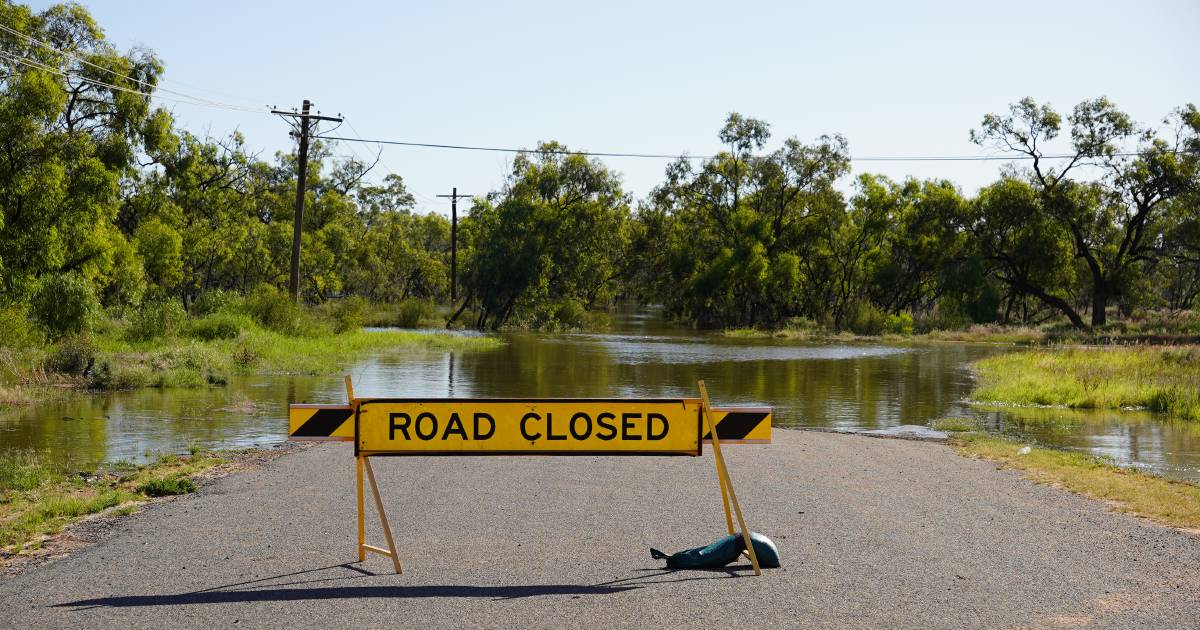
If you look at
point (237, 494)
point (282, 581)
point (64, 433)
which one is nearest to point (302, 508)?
point (237, 494)

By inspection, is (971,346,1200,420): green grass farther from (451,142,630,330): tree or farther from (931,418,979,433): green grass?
(451,142,630,330): tree

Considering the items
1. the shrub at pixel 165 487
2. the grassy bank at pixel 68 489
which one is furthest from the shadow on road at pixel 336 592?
the shrub at pixel 165 487

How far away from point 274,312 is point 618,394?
649 inches

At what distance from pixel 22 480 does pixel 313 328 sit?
2765cm

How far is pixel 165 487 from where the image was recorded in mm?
10773

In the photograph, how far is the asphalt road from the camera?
254 inches

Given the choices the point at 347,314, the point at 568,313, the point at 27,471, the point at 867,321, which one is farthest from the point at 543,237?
the point at 27,471

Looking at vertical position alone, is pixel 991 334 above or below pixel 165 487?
above

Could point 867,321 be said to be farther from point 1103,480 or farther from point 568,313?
point 1103,480

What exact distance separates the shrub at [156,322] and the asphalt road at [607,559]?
833 inches

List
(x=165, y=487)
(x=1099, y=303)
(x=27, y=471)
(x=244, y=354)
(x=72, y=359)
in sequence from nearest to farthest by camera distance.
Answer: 1. (x=165, y=487)
2. (x=27, y=471)
3. (x=72, y=359)
4. (x=244, y=354)
5. (x=1099, y=303)

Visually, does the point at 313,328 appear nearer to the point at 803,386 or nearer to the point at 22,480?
the point at 803,386

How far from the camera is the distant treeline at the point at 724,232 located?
5319cm

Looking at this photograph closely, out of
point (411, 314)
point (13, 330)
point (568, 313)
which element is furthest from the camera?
point (568, 313)
